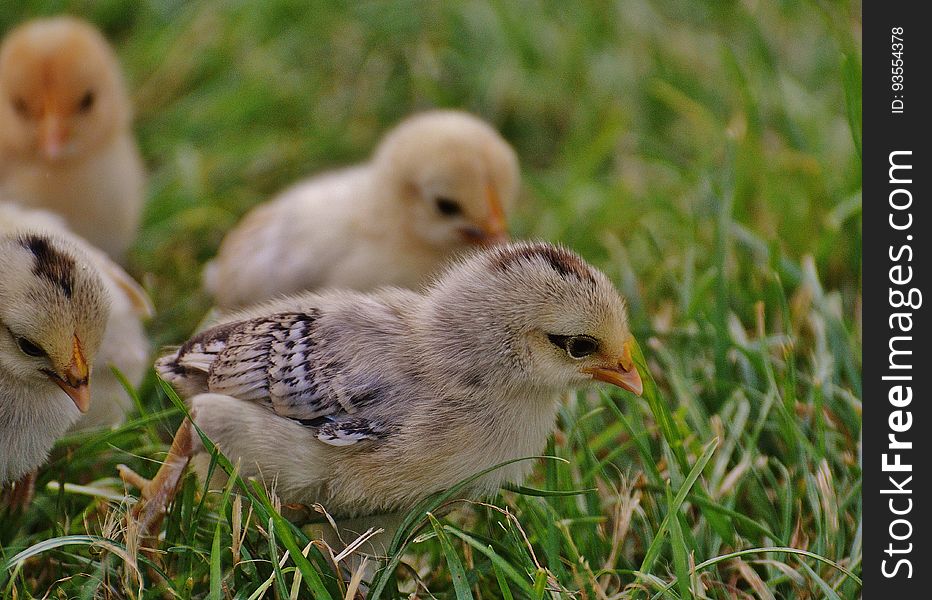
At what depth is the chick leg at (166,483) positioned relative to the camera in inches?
118

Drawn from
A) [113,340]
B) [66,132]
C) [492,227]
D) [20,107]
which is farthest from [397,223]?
[20,107]

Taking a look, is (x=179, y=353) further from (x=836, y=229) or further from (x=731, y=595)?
(x=836, y=229)

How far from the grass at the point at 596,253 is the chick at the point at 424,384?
0.13 meters

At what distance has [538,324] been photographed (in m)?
2.74

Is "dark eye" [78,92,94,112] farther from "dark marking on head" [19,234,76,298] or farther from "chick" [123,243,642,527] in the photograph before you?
"chick" [123,243,642,527]

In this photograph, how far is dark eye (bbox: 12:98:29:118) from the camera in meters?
4.55

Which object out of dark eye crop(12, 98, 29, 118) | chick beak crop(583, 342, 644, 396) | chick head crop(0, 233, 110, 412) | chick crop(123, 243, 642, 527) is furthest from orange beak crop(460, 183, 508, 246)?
dark eye crop(12, 98, 29, 118)

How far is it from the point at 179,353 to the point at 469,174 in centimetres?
155

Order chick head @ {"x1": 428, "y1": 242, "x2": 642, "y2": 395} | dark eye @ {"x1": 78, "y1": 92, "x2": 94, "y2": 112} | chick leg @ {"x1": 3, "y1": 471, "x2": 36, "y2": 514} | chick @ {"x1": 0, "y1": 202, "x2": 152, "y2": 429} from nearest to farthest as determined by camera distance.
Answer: chick head @ {"x1": 428, "y1": 242, "x2": 642, "y2": 395} → chick leg @ {"x1": 3, "y1": 471, "x2": 36, "y2": 514} → chick @ {"x1": 0, "y1": 202, "x2": 152, "y2": 429} → dark eye @ {"x1": 78, "y1": 92, "x2": 94, "y2": 112}

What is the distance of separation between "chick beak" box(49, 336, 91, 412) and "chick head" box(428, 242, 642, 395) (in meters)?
0.87

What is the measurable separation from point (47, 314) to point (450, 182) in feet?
6.07

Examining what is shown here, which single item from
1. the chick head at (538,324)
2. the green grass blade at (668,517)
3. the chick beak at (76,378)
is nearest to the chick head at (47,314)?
the chick beak at (76,378)

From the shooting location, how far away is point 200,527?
3.07 metres

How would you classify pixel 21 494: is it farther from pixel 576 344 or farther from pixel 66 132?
pixel 66 132
